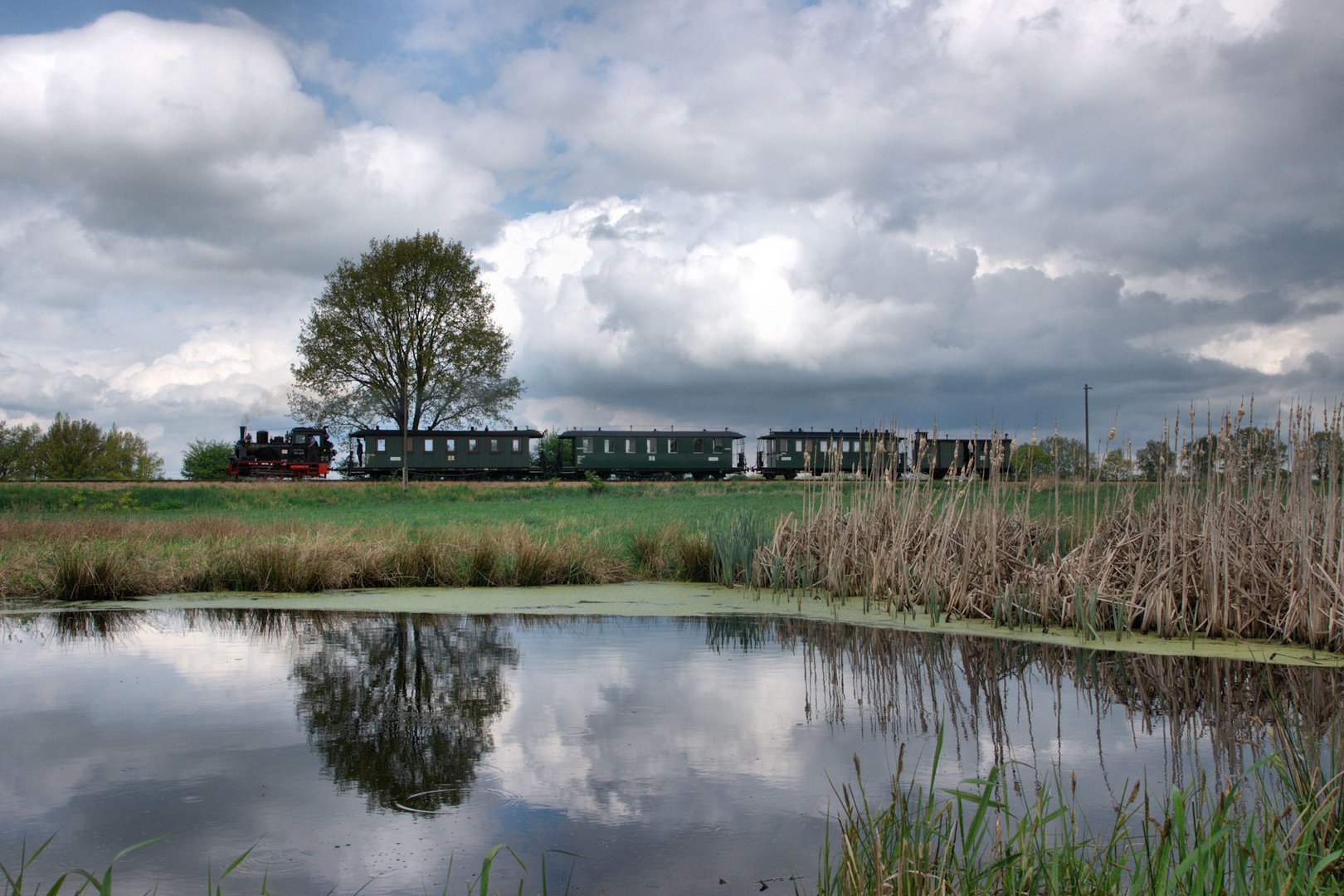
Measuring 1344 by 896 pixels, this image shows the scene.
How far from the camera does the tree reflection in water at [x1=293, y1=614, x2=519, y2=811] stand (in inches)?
152

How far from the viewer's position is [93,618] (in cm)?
846

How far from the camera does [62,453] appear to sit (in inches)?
1620

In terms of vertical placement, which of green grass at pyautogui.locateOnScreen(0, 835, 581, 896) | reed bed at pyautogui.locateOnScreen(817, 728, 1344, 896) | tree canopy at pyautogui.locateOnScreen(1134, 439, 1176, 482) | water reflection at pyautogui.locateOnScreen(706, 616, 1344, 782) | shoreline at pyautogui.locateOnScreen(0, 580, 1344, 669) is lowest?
shoreline at pyautogui.locateOnScreen(0, 580, 1344, 669)

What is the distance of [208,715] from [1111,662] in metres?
5.43

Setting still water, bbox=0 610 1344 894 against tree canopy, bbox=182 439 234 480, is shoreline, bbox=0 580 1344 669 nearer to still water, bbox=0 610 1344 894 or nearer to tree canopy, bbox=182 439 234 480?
still water, bbox=0 610 1344 894

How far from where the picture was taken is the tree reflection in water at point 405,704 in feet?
12.7

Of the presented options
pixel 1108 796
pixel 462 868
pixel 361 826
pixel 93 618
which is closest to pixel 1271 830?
pixel 1108 796

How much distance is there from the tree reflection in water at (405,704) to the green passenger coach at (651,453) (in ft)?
107

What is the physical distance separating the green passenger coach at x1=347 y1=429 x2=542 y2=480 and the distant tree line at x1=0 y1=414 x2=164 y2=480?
33.6 feet

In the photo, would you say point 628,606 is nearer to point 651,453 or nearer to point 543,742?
point 543,742

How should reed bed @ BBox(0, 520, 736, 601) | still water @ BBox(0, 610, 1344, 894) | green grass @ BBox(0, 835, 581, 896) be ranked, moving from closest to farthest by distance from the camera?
green grass @ BBox(0, 835, 581, 896) < still water @ BBox(0, 610, 1344, 894) < reed bed @ BBox(0, 520, 736, 601)

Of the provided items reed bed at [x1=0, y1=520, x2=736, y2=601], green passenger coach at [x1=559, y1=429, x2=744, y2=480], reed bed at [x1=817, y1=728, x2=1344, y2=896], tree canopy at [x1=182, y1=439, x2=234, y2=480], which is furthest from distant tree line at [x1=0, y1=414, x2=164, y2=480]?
reed bed at [x1=817, y1=728, x2=1344, y2=896]

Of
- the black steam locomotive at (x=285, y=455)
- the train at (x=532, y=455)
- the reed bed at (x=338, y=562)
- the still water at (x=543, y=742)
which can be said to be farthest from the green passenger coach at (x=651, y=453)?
the still water at (x=543, y=742)

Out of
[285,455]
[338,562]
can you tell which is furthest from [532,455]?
[338,562]
